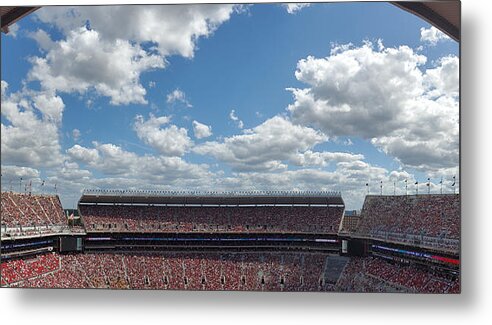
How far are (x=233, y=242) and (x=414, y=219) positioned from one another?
641 centimetres

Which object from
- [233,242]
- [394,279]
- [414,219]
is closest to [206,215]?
[233,242]

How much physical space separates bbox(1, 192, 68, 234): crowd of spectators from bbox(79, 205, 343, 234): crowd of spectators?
1.56 meters

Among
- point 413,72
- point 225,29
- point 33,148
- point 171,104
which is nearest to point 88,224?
point 33,148

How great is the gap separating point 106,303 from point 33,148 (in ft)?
11.9

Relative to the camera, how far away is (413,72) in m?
8.34

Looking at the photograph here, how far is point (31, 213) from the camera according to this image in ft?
43.9

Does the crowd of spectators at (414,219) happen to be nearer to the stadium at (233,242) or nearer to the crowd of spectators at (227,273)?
the stadium at (233,242)

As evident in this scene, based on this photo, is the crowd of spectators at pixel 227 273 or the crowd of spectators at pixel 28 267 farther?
the crowd of spectators at pixel 28 267

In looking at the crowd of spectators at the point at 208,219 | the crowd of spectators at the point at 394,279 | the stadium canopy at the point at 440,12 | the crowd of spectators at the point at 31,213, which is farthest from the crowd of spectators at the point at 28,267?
the crowd of spectators at the point at 394,279

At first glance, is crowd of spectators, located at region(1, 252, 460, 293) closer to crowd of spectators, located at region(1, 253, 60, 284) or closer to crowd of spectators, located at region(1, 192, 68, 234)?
crowd of spectators, located at region(1, 253, 60, 284)

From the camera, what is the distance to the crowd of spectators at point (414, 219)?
855 centimetres

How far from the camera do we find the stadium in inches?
367

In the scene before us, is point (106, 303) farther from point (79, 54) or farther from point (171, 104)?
point (79, 54)

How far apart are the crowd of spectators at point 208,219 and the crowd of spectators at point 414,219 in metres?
2.23
